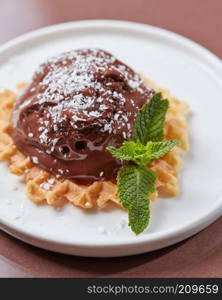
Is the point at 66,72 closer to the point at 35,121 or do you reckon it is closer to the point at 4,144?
the point at 35,121

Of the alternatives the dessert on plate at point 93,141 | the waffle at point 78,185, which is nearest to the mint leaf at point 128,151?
the dessert on plate at point 93,141

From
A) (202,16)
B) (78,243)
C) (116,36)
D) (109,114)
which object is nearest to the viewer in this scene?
(78,243)

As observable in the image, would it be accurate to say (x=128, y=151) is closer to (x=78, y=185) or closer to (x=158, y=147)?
(x=158, y=147)

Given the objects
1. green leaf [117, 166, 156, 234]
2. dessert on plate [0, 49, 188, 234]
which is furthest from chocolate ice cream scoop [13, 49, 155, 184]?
green leaf [117, 166, 156, 234]

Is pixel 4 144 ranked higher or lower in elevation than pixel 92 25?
lower

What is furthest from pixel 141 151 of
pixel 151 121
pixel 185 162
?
pixel 185 162

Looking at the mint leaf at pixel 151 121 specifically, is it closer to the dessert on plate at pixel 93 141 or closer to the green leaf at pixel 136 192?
the dessert on plate at pixel 93 141

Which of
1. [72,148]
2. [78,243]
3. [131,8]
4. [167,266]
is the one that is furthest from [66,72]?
[131,8]

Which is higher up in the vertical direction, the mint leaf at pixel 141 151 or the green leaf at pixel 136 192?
the mint leaf at pixel 141 151
